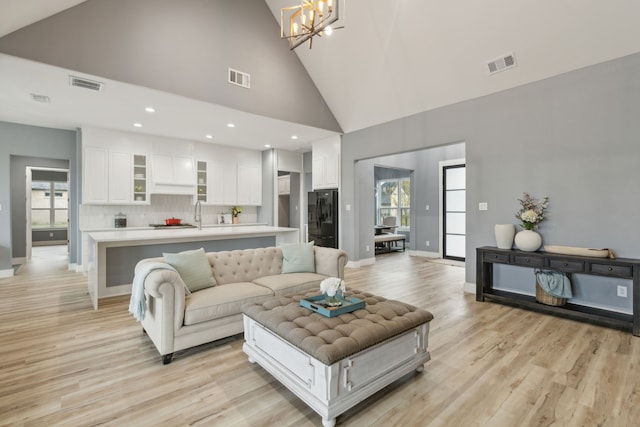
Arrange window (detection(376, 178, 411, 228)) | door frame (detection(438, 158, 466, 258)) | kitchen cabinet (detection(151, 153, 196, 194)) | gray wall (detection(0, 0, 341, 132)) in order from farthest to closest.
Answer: window (detection(376, 178, 411, 228)) < door frame (detection(438, 158, 466, 258)) < kitchen cabinet (detection(151, 153, 196, 194)) < gray wall (detection(0, 0, 341, 132))

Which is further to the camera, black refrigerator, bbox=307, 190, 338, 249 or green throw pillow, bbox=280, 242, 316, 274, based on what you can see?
black refrigerator, bbox=307, 190, 338, 249

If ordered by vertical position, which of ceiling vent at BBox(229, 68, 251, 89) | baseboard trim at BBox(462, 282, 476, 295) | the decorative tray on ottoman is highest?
ceiling vent at BBox(229, 68, 251, 89)

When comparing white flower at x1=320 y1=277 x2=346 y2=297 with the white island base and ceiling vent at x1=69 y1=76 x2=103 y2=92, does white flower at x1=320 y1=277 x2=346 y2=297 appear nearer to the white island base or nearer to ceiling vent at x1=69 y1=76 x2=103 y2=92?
the white island base

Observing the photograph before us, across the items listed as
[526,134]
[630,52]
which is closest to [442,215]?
[526,134]

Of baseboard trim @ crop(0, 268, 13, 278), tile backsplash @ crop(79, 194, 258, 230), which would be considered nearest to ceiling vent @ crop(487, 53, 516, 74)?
tile backsplash @ crop(79, 194, 258, 230)

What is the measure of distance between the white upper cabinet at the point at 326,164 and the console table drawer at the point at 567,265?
4217mm

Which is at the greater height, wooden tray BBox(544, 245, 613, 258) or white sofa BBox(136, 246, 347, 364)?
wooden tray BBox(544, 245, 613, 258)

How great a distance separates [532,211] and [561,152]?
2.62 feet

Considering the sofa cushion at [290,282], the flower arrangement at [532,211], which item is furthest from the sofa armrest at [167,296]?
the flower arrangement at [532,211]

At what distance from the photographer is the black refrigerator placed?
6941mm

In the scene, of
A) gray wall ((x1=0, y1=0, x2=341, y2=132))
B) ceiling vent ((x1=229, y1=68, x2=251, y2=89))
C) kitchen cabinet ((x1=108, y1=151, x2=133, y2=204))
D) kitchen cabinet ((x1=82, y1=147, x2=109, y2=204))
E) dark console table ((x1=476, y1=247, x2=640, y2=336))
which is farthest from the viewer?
kitchen cabinet ((x1=108, y1=151, x2=133, y2=204))

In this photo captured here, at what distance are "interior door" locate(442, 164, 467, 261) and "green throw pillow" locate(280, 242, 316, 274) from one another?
16.3 feet

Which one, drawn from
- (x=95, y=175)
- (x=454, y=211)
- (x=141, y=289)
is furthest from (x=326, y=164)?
(x=141, y=289)

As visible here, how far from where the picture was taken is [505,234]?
4.03 metres
